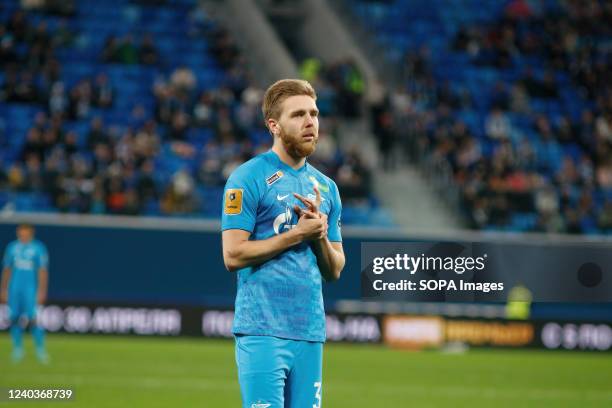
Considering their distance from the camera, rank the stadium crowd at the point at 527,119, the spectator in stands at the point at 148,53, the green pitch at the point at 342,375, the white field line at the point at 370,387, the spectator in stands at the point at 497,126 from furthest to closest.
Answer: the spectator in stands at the point at 497,126, the spectator in stands at the point at 148,53, the stadium crowd at the point at 527,119, the white field line at the point at 370,387, the green pitch at the point at 342,375

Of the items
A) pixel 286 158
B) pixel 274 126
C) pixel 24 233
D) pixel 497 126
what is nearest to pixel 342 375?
pixel 24 233

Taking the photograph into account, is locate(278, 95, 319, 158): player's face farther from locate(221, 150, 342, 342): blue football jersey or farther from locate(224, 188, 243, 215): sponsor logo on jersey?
locate(224, 188, 243, 215): sponsor logo on jersey

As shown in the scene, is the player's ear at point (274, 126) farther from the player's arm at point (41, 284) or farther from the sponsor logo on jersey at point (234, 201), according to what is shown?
the player's arm at point (41, 284)

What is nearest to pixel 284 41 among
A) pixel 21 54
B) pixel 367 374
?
pixel 21 54

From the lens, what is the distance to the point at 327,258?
488 cm

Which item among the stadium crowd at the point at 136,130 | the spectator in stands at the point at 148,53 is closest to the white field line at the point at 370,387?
the stadium crowd at the point at 136,130

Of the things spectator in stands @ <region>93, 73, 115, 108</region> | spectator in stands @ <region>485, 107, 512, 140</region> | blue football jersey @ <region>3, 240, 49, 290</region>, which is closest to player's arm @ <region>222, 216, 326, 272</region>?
blue football jersey @ <region>3, 240, 49, 290</region>

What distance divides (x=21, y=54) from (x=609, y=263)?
64.9 ft

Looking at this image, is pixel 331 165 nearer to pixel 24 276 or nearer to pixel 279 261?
pixel 24 276

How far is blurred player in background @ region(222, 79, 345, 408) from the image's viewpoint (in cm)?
468

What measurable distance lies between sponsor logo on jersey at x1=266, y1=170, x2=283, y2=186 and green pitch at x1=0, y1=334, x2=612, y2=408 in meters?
7.30

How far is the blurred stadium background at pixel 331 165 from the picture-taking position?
55.4 ft

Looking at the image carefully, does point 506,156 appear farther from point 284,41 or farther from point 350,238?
point 284,41

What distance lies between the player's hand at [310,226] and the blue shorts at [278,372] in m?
0.47
